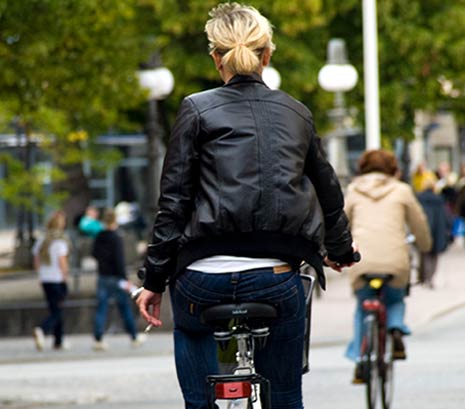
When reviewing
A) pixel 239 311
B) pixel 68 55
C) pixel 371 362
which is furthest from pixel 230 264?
pixel 68 55

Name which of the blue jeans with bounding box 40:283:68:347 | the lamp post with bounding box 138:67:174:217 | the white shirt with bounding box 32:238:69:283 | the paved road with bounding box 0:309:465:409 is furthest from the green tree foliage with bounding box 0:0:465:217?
the paved road with bounding box 0:309:465:409

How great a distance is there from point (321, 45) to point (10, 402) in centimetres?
2136

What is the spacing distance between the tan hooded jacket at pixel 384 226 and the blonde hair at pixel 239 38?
5.12 meters

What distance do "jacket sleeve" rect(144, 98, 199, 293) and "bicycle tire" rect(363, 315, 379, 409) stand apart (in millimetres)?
4975

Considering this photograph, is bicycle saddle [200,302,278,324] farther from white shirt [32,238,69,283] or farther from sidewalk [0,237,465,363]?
white shirt [32,238,69,283]

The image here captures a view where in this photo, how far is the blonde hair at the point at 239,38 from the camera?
5.46m

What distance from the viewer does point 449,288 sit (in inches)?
1010

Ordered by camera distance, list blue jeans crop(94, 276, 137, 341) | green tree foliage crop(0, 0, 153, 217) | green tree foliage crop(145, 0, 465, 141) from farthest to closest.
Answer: green tree foliage crop(145, 0, 465, 141) < blue jeans crop(94, 276, 137, 341) < green tree foliage crop(0, 0, 153, 217)

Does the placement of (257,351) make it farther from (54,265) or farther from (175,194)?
(54,265)

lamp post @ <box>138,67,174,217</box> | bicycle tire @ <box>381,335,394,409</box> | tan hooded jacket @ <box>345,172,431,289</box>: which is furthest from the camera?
lamp post @ <box>138,67,174,217</box>

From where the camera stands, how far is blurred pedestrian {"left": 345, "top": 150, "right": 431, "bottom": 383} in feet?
34.7

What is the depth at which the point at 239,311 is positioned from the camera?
5359 millimetres

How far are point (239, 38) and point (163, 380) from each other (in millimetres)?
9168

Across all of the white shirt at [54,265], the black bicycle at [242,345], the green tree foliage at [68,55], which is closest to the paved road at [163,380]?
the white shirt at [54,265]
